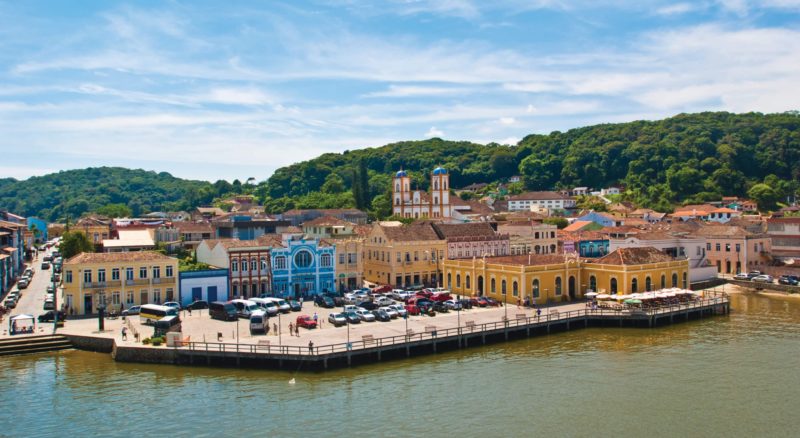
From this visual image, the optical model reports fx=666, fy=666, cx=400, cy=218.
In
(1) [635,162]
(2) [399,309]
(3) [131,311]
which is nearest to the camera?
(2) [399,309]

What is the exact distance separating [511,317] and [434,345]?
8.71m

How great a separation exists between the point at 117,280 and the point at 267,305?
35.9 feet

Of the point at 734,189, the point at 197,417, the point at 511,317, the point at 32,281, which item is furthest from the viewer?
the point at 734,189

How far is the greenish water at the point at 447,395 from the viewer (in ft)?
90.6

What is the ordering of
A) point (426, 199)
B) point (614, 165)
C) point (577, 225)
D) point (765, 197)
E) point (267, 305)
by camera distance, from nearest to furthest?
point (267, 305) → point (577, 225) → point (426, 199) → point (765, 197) → point (614, 165)

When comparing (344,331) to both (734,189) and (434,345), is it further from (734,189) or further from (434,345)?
(734,189)

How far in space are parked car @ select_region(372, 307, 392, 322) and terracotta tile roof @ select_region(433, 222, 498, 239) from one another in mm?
20124

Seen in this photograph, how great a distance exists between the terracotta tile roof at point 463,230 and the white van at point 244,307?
2359cm

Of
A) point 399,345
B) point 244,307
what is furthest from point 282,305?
point 399,345

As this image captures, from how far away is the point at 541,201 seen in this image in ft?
464

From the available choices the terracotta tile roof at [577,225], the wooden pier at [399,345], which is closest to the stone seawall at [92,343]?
the wooden pier at [399,345]

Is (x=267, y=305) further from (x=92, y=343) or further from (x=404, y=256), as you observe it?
(x=404, y=256)

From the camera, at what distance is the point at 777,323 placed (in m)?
47.9

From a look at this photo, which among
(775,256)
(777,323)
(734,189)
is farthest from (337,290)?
(734,189)
